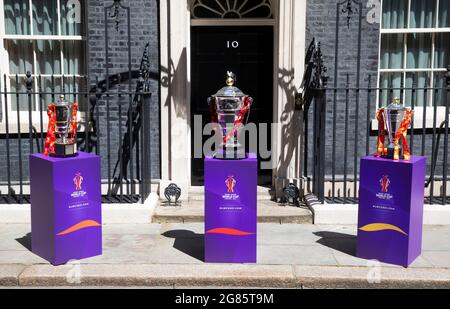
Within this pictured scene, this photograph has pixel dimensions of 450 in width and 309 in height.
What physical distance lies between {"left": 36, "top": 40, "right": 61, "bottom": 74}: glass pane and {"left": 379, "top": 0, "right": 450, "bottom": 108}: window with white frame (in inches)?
179

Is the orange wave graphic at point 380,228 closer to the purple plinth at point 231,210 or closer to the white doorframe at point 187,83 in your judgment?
the purple plinth at point 231,210

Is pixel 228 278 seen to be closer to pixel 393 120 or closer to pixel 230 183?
pixel 230 183

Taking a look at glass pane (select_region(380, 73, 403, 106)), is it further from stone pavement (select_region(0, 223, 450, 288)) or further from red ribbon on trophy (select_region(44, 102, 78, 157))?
red ribbon on trophy (select_region(44, 102, 78, 157))

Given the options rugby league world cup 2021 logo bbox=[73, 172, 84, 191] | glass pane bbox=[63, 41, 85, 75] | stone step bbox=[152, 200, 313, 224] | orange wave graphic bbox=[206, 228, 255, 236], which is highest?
glass pane bbox=[63, 41, 85, 75]

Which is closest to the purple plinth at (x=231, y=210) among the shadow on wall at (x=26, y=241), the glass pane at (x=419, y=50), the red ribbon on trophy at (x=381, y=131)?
the red ribbon on trophy at (x=381, y=131)

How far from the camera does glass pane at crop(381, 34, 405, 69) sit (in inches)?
316

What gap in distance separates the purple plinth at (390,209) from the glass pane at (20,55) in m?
5.00

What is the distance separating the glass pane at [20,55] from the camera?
7.98m

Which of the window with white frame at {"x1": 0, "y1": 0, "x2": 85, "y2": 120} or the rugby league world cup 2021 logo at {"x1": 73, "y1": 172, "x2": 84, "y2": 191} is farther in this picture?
the window with white frame at {"x1": 0, "y1": 0, "x2": 85, "y2": 120}

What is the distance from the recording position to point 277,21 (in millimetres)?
7758

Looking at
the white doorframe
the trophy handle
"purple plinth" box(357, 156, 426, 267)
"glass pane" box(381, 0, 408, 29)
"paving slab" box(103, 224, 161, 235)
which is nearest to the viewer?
"purple plinth" box(357, 156, 426, 267)

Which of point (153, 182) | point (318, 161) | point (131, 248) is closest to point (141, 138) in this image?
point (153, 182)

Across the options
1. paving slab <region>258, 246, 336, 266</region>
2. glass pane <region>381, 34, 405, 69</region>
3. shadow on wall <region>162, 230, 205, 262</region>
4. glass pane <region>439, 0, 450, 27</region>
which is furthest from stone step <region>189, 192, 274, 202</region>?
glass pane <region>439, 0, 450, 27</region>

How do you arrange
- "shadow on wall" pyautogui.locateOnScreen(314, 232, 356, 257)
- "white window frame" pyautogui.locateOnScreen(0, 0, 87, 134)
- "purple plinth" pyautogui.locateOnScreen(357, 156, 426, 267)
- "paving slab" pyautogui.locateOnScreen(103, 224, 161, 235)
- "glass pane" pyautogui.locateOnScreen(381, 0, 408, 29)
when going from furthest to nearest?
"glass pane" pyautogui.locateOnScreen(381, 0, 408, 29) < "white window frame" pyautogui.locateOnScreen(0, 0, 87, 134) < "paving slab" pyautogui.locateOnScreen(103, 224, 161, 235) < "shadow on wall" pyautogui.locateOnScreen(314, 232, 356, 257) < "purple plinth" pyautogui.locateOnScreen(357, 156, 426, 267)
